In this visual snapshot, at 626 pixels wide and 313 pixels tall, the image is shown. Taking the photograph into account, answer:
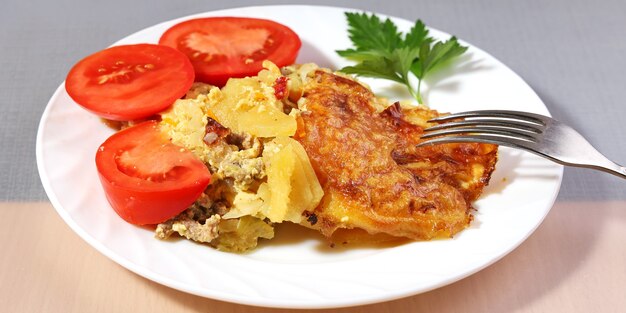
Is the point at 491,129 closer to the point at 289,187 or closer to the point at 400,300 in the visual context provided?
the point at 400,300

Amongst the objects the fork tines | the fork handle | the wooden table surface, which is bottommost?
the wooden table surface

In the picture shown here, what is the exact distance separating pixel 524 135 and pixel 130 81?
229 centimetres

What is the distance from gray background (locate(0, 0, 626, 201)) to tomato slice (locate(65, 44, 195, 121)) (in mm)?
939

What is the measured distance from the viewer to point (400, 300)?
3.94 metres

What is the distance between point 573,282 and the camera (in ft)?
13.9

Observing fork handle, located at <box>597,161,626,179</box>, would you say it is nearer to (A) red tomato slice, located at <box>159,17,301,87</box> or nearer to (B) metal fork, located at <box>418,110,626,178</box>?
(B) metal fork, located at <box>418,110,626,178</box>

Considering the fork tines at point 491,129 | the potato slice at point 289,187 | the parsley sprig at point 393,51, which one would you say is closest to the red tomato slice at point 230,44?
the parsley sprig at point 393,51

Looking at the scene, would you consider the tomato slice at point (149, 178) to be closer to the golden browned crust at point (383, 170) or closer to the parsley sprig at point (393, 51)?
the golden browned crust at point (383, 170)

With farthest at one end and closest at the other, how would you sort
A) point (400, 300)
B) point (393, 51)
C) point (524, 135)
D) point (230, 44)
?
1. point (393, 51)
2. point (230, 44)
3. point (524, 135)
4. point (400, 300)

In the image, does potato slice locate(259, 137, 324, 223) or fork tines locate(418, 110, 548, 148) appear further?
fork tines locate(418, 110, 548, 148)

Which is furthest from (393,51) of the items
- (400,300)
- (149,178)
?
(149,178)

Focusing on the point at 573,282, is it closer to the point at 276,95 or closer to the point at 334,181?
the point at 334,181

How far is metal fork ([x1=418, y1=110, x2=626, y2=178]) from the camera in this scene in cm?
396

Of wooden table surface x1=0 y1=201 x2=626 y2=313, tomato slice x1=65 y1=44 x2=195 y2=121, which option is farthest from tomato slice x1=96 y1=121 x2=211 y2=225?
wooden table surface x1=0 y1=201 x2=626 y2=313
